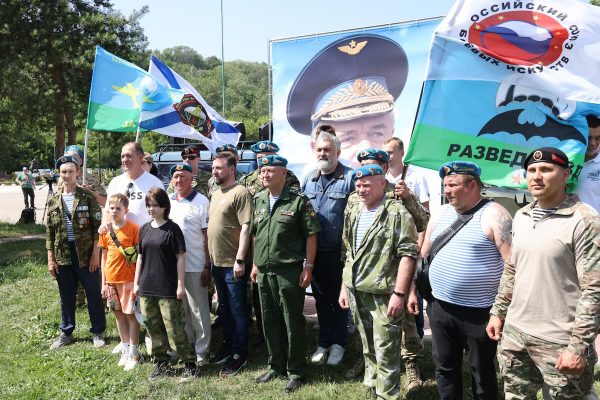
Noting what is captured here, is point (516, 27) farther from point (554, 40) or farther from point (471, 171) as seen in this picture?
point (471, 171)

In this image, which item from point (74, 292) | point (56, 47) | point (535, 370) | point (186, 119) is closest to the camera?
point (535, 370)

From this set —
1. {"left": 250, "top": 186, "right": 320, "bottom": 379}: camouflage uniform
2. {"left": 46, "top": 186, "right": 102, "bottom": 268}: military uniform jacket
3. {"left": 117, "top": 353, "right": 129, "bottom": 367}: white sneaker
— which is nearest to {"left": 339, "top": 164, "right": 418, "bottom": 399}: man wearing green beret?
{"left": 250, "top": 186, "right": 320, "bottom": 379}: camouflage uniform

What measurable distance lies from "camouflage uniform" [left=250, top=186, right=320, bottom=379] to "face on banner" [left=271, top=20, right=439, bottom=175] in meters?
1.57

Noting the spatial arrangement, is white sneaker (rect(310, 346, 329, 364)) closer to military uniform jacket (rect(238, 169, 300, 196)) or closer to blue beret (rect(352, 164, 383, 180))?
military uniform jacket (rect(238, 169, 300, 196))

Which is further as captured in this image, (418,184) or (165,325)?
(418,184)

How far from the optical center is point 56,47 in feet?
41.8

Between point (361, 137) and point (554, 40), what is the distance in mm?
2956

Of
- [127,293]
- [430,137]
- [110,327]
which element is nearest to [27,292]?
[110,327]

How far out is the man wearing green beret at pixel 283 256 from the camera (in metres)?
4.24

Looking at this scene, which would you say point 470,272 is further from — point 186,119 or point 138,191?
point 186,119

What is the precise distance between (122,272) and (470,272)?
3.38 metres

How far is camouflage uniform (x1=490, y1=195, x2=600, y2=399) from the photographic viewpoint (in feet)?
8.17

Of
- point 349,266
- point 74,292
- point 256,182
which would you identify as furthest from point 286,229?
point 74,292

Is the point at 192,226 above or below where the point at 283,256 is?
above
